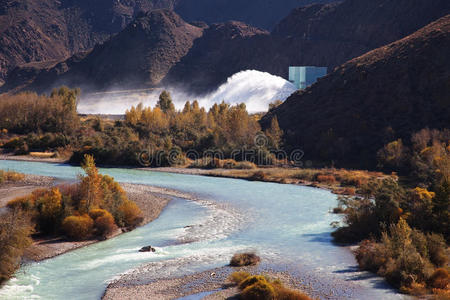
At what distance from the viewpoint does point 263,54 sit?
608 feet

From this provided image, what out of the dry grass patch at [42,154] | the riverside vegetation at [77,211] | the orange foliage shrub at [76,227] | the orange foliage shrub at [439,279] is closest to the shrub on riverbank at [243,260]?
the orange foliage shrub at [439,279]

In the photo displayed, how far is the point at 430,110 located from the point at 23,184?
47.4 metres

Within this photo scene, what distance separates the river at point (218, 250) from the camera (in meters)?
20.3

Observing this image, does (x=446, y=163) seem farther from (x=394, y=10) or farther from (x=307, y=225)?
(x=394, y=10)

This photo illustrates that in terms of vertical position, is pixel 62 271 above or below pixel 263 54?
below

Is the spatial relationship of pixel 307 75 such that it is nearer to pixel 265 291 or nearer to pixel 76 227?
pixel 76 227

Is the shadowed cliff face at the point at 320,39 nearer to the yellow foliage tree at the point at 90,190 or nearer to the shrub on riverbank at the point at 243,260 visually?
the yellow foliage tree at the point at 90,190

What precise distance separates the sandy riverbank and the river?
59 centimetres

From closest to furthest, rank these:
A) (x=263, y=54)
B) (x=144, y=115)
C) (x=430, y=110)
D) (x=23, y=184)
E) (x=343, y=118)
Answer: (x=23, y=184) < (x=430, y=110) < (x=343, y=118) < (x=144, y=115) < (x=263, y=54)

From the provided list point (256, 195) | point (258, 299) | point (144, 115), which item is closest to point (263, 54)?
point (144, 115)

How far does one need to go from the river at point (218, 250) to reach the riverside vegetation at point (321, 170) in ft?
4.72

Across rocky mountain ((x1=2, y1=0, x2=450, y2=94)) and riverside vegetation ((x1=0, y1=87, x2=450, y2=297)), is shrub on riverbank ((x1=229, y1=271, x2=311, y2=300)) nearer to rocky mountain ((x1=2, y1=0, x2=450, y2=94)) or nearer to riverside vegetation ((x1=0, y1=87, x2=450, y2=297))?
riverside vegetation ((x1=0, y1=87, x2=450, y2=297))

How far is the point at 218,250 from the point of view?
84.9 feet

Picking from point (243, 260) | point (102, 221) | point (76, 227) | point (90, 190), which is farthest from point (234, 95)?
point (243, 260)
